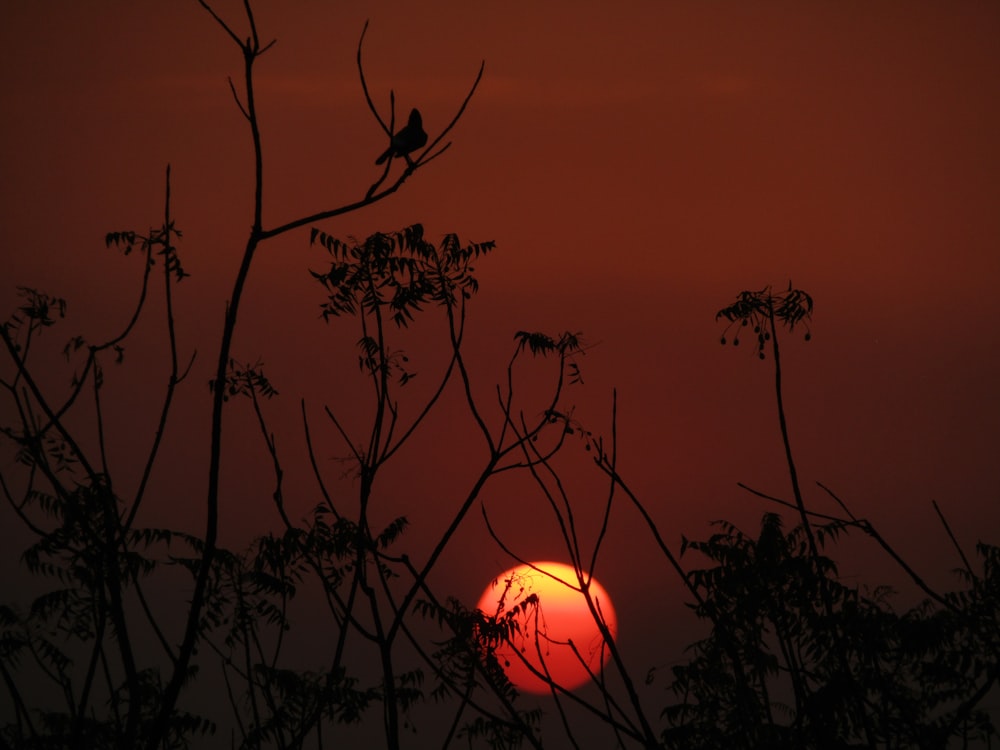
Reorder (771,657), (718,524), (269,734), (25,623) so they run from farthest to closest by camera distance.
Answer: (269,734) → (771,657) → (25,623) → (718,524)

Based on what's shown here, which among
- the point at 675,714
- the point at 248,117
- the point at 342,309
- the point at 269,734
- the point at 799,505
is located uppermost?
the point at 342,309

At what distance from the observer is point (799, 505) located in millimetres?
3932

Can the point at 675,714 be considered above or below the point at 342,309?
below

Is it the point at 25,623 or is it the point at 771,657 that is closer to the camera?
the point at 25,623

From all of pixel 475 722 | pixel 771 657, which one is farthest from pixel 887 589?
pixel 475 722

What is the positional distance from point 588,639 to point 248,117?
615cm

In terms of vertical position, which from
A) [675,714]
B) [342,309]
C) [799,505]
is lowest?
[799,505]

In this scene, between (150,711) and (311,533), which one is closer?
(311,533)

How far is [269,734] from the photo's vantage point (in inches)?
415

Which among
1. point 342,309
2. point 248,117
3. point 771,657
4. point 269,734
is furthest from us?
point 269,734

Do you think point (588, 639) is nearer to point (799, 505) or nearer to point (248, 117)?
point (799, 505)

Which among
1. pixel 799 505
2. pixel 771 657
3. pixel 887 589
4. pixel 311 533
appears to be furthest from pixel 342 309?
pixel 887 589

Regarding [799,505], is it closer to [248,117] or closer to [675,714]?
[248,117]

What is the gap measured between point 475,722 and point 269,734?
92.7 inches
